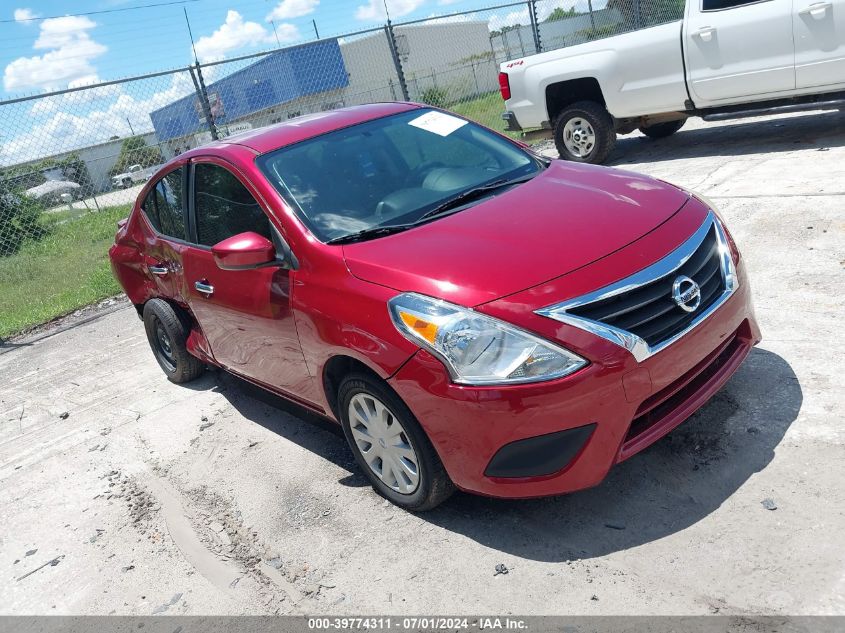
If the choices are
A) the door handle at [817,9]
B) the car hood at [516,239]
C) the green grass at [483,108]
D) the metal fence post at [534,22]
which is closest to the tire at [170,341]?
the car hood at [516,239]

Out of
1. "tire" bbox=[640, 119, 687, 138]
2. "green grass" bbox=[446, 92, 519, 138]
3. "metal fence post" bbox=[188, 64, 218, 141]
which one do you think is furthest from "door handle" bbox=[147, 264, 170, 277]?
"green grass" bbox=[446, 92, 519, 138]

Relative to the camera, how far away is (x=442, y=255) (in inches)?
126

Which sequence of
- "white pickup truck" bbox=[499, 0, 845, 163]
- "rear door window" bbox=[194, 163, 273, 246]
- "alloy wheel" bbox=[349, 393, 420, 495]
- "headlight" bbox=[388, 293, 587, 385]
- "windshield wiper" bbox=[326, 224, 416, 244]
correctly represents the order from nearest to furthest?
"headlight" bbox=[388, 293, 587, 385] < "alloy wheel" bbox=[349, 393, 420, 495] < "windshield wiper" bbox=[326, 224, 416, 244] < "rear door window" bbox=[194, 163, 273, 246] < "white pickup truck" bbox=[499, 0, 845, 163]

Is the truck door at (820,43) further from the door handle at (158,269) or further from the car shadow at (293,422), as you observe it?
the door handle at (158,269)

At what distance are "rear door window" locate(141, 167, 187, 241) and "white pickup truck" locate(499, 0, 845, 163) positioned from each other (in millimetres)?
5621

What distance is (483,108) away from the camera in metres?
17.6

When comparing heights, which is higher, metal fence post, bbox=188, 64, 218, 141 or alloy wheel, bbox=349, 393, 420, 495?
metal fence post, bbox=188, 64, 218, 141

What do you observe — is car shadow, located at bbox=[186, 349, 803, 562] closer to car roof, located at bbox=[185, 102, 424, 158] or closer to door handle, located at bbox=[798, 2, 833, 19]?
car roof, located at bbox=[185, 102, 424, 158]

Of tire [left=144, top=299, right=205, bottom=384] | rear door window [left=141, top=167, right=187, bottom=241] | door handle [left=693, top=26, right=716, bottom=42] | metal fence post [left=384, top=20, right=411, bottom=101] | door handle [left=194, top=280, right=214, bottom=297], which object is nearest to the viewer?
door handle [left=194, top=280, right=214, bottom=297]

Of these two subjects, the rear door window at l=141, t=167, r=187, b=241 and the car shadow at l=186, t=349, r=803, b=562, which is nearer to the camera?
the car shadow at l=186, t=349, r=803, b=562

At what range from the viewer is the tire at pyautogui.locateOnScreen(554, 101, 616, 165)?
30.4 ft

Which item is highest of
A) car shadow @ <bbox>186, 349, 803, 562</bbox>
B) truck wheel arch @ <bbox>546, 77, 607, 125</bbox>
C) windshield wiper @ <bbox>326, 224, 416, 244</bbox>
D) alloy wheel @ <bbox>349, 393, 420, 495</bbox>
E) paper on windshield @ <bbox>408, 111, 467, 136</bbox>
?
paper on windshield @ <bbox>408, 111, 467, 136</bbox>

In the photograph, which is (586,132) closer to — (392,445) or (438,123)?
(438,123)

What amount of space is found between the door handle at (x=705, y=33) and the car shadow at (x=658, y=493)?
542 centimetres
